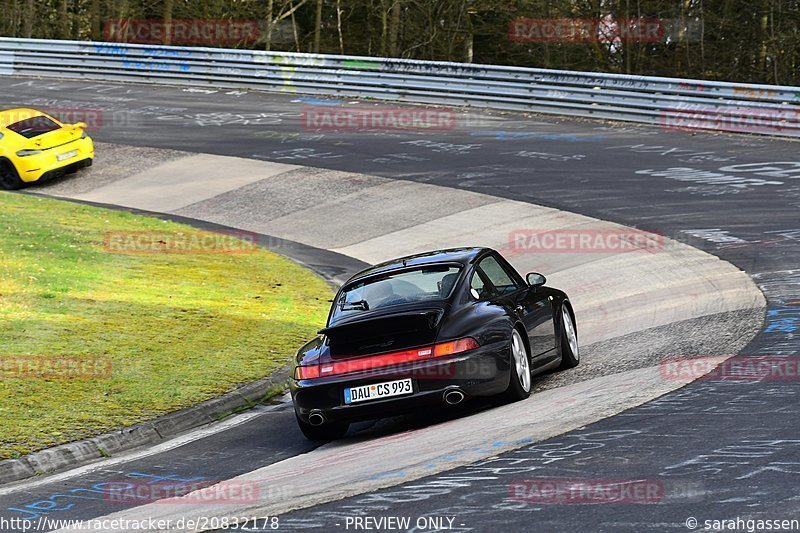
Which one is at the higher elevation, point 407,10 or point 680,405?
point 407,10

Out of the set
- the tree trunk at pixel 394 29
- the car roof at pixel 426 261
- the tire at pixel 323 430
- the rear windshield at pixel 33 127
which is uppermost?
the tree trunk at pixel 394 29

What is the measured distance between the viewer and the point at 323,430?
31.0ft

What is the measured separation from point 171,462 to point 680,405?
3790 millimetres

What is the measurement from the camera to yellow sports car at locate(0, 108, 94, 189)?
2483 cm

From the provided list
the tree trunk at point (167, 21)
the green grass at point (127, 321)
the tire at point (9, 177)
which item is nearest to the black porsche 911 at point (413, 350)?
the green grass at point (127, 321)

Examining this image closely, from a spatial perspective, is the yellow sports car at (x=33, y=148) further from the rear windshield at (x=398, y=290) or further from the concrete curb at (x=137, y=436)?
the rear windshield at (x=398, y=290)

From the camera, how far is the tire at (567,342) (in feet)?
35.9

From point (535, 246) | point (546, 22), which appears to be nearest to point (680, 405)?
point (535, 246)

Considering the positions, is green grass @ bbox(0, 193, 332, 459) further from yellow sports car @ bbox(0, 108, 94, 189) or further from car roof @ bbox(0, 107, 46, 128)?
car roof @ bbox(0, 107, 46, 128)

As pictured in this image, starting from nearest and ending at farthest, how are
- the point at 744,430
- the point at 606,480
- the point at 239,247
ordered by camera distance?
the point at 606,480, the point at 744,430, the point at 239,247

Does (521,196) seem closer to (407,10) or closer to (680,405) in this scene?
(680,405)

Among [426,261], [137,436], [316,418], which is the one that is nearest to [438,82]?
[426,261]

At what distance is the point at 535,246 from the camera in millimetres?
18312

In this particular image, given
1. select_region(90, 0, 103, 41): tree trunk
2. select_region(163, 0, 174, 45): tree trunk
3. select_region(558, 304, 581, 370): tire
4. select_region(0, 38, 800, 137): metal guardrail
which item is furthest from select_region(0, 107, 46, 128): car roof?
select_region(90, 0, 103, 41): tree trunk
